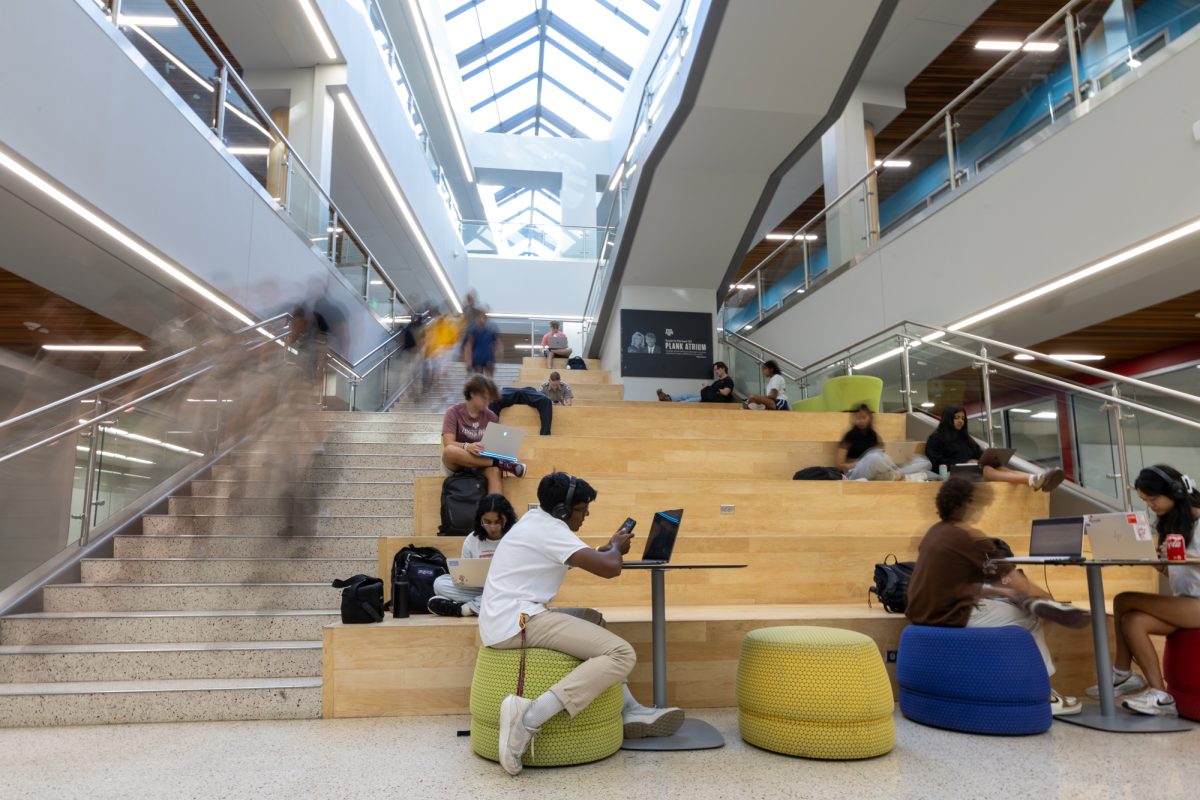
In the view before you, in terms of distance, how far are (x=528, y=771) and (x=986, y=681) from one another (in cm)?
204

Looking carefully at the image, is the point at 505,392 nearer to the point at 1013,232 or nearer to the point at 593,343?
the point at 1013,232

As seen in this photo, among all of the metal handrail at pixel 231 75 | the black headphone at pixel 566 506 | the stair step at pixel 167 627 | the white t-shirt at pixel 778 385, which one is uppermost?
the metal handrail at pixel 231 75

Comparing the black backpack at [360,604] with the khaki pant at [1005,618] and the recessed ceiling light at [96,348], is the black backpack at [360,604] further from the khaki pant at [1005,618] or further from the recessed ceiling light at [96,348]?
the recessed ceiling light at [96,348]

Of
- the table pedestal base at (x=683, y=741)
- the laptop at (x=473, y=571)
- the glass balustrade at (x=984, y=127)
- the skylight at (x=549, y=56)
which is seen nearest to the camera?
the table pedestal base at (x=683, y=741)

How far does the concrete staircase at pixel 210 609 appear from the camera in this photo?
13.0 feet

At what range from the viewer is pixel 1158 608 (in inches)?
156

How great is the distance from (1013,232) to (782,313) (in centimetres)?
510

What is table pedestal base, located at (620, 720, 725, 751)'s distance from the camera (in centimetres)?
343

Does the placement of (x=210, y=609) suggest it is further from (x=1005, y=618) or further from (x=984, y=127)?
(x=984, y=127)

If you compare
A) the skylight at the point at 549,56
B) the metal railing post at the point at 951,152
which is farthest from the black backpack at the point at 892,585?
the skylight at the point at 549,56

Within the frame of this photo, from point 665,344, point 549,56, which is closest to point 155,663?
point 665,344

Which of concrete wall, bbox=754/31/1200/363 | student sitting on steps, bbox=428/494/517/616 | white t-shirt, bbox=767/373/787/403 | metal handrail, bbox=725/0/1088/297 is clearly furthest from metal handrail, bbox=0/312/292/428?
metal handrail, bbox=725/0/1088/297

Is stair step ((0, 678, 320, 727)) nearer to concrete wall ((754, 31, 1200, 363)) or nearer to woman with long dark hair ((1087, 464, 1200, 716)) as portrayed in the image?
woman with long dark hair ((1087, 464, 1200, 716))

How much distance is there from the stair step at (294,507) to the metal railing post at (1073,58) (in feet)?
21.4
